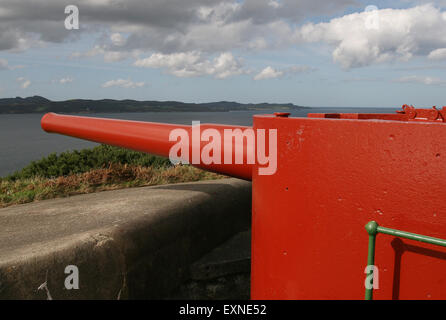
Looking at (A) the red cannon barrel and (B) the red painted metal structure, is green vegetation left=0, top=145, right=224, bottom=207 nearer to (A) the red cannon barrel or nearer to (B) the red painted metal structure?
(A) the red cannon barrel

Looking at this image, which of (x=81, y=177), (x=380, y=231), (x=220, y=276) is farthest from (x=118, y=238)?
(x=81, y=177)

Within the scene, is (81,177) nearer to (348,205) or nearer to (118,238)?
(118,238)

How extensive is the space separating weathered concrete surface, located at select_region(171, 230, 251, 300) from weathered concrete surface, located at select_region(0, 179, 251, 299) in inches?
3.0

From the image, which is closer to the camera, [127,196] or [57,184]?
[127,196]

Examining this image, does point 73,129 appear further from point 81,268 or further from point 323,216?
point 323,216

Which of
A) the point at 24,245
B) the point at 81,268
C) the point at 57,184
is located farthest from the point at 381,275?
the point at 57,184

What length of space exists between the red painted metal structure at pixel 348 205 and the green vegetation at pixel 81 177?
2880mm

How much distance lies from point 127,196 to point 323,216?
7.30ft

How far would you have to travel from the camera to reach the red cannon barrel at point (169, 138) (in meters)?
2.17

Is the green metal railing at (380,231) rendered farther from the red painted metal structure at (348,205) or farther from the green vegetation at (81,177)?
the green vegetation at (81,177)

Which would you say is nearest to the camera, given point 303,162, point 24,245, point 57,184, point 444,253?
point 444,253

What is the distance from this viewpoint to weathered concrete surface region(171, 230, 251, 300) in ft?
9.59

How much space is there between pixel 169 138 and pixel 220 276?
1134 millimetres

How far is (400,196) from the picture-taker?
4.82 feet
